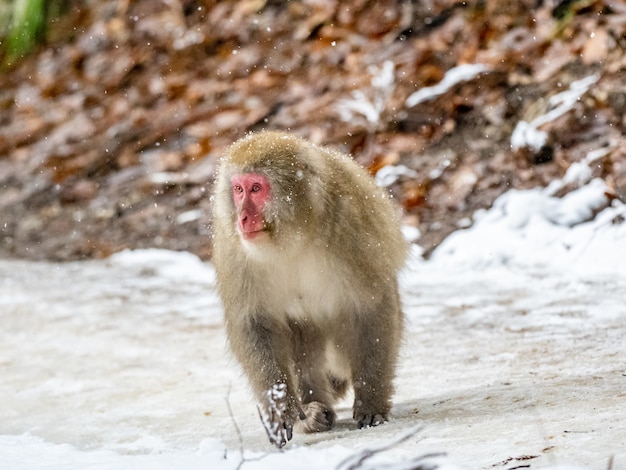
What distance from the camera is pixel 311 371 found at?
3.75 meters

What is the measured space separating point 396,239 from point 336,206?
416 millimetres

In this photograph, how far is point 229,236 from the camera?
3512 mm

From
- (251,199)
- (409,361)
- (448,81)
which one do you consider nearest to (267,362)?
(251,199)

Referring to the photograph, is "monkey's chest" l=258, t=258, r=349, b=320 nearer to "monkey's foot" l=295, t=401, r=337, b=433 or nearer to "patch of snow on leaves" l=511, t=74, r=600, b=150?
"monkey's foot" l=295, t=401, r=337, b=433

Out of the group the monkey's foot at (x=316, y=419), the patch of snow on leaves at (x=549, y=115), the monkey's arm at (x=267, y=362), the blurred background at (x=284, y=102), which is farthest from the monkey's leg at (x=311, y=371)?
the patch of snow on leaves at (x=549, y=115)

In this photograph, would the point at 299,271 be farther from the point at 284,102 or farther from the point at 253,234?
the point at 284,102

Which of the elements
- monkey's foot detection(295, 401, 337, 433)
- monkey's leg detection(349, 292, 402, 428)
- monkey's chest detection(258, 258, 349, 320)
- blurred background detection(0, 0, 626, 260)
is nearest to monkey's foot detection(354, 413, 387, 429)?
monkey's leg detection(349, 292, 402, 428)

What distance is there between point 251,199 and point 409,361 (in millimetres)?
1532

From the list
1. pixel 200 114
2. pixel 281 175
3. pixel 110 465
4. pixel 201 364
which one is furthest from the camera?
pixel 200 114

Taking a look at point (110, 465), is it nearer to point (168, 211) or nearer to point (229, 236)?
point (229, 236)

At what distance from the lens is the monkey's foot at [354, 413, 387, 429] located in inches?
134

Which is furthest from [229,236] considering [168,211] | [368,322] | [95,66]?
[95,66]

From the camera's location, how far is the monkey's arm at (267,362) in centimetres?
339

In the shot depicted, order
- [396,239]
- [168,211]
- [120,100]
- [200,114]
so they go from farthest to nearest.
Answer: [120,100], [200,114], [168,211], [396,239]
